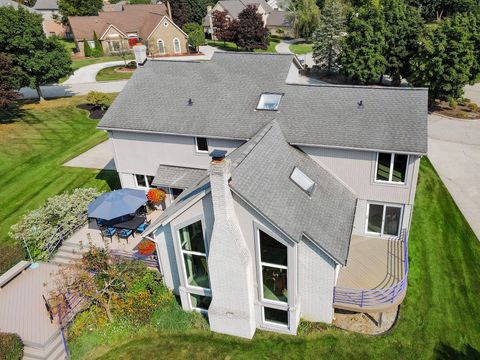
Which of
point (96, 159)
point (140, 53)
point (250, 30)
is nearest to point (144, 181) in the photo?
point (140, 53)

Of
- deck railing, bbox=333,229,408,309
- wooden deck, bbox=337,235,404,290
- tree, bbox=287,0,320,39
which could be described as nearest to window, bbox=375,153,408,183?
wooden deck, bbox=337,235,404,290

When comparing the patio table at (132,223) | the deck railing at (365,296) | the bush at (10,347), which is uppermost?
the patio table at (132,223)

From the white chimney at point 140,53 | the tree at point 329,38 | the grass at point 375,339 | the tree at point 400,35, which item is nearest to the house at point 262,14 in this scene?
the tree at point 329,38

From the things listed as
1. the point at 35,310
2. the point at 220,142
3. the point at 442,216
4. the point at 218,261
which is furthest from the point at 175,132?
the point at 442,216

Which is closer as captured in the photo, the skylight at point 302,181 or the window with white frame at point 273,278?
the window with white frame at point 273,278

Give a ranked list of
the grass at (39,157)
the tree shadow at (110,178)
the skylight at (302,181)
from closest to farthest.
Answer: the skylight at (302,181), the grass at (39,157), the tree shadow at (110,178)

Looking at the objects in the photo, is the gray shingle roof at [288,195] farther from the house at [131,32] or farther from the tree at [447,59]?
the house at [131,32]
